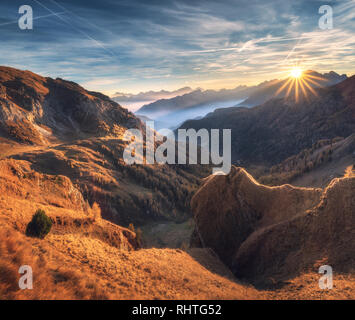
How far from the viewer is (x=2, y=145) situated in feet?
140

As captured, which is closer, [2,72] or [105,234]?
[105,234]

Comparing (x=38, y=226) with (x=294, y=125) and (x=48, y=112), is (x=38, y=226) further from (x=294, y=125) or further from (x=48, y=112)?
(x=294, y=125)

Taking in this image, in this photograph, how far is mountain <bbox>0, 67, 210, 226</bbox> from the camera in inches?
1623

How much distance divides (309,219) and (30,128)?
62461mm

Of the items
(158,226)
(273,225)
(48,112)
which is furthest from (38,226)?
(48,112)

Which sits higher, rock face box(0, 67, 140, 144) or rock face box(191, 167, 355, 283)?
rock face box(0, 67, 140, 144)

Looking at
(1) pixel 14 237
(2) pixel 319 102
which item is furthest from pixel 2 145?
(2) pixel 319 102

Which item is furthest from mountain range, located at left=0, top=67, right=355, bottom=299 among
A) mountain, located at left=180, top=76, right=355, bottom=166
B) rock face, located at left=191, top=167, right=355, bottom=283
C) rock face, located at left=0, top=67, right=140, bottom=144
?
mountain, located at left=180, top=76, right=355, bottom=166

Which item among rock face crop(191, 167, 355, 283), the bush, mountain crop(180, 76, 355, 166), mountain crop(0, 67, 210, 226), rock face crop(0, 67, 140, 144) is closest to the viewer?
the bush

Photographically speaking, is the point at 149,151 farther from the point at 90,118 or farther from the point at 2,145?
the point at 2,145

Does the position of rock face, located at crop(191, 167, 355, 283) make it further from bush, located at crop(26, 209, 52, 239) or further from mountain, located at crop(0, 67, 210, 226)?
mountain, located at crop(0, 67, 210, 226)

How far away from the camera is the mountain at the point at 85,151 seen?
41.2 metres

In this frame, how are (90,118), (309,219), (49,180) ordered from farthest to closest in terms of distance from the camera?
1. (90,118)
2. (49,180)
3. (309,219)

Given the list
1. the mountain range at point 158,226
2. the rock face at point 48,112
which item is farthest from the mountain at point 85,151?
the mountain range at point 158,226
